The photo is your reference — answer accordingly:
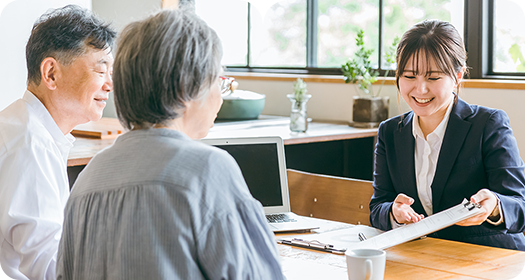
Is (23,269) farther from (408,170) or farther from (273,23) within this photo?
(273,23)

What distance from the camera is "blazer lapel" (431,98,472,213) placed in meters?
1.69

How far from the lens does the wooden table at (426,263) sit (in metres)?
1.20

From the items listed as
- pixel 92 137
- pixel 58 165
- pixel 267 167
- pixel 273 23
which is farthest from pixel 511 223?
pixel 273 23

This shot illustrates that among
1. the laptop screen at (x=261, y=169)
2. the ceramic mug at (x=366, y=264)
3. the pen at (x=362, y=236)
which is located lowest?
Result: the pen at (x=362, y=236)

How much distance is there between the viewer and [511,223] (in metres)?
1.52

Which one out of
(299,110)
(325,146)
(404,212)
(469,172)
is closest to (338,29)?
(325,146)

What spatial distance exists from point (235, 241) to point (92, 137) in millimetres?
2026

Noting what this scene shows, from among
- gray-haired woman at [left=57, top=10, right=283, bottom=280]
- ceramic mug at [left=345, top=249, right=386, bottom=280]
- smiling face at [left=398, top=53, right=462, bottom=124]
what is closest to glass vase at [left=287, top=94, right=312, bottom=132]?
smiling face at [left=398, top=53, right=462, bottom=124]

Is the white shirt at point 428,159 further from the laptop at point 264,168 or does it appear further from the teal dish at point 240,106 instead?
the teal dish at point 240,106

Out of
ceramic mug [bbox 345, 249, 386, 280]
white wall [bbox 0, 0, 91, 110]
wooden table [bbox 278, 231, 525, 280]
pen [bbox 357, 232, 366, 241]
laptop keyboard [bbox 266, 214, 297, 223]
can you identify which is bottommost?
wooden table [bbox 278, 231, 525, 280]

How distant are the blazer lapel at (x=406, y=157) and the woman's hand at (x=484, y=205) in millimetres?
309

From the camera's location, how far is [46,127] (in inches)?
53.1

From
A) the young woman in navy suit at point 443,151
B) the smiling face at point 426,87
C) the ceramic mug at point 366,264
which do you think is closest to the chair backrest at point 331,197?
the young woman in navy suit at point 443,151

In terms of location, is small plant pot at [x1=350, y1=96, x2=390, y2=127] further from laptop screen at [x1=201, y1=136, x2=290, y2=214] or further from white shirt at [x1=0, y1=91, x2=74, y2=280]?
white shirt at [x1=0, y1=91, x2=74, y2=280]
